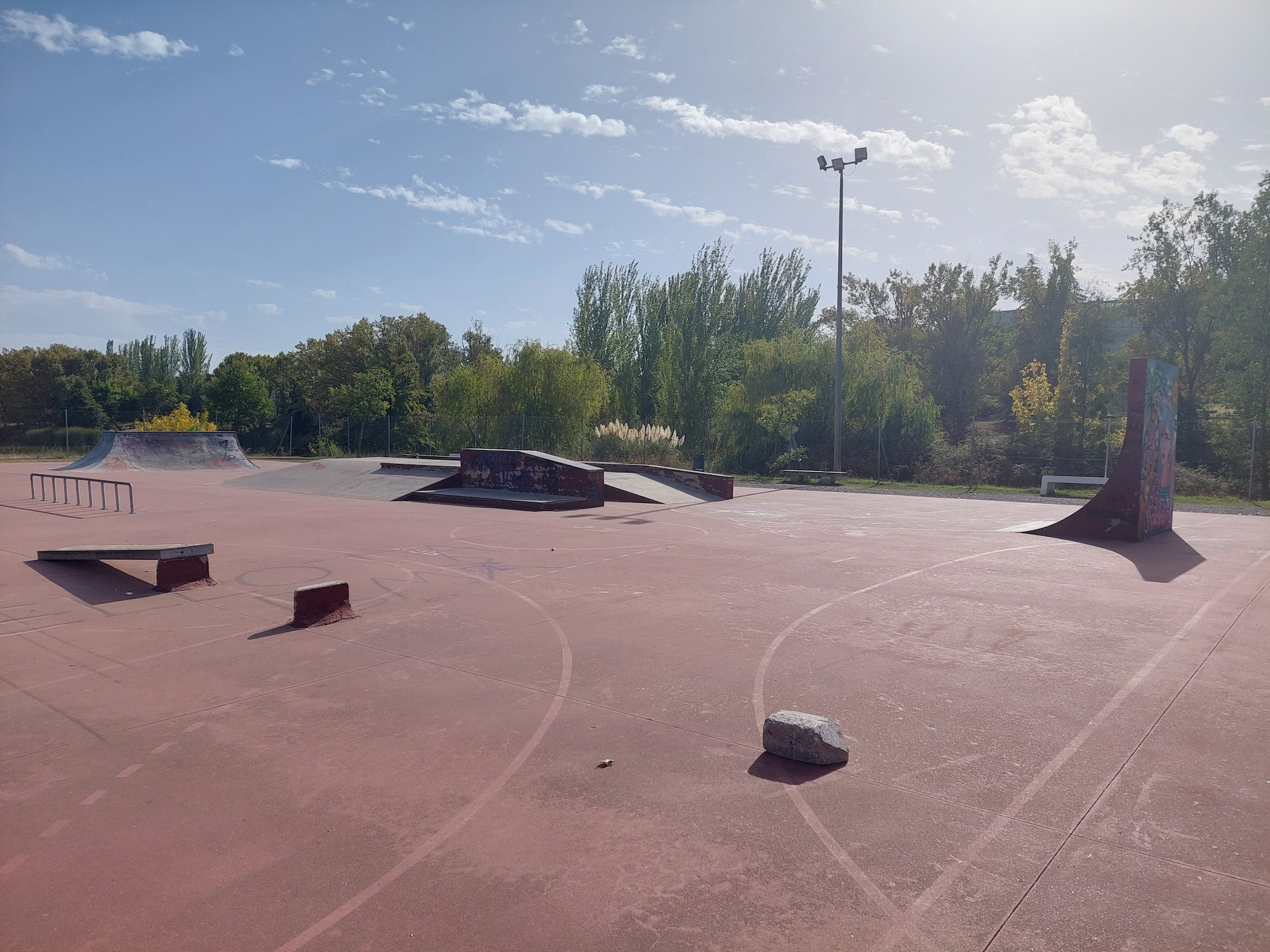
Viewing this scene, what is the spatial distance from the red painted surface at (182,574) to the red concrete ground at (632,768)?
507 millimetres

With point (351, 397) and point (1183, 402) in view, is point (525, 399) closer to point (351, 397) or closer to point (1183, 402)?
point (351, 397)

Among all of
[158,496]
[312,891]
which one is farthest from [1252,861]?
[158,496]

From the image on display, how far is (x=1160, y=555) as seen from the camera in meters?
11.1

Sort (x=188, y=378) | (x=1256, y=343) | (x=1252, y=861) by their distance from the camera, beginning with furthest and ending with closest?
(x=188, y=378) < (x=1256, y=343) < (x=1252, y=861)

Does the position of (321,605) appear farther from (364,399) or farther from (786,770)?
(364,399)

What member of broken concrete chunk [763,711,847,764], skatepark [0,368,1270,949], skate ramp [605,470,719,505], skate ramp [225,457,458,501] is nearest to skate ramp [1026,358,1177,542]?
skatepark [0,368,1270,949]

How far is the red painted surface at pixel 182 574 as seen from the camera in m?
8.38

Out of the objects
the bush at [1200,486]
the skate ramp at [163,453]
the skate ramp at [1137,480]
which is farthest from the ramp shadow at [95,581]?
the bush at [1200,486]

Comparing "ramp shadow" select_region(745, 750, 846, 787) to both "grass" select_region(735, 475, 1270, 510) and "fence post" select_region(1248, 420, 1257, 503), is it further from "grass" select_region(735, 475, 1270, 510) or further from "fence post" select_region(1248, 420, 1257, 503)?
"fence post" select_region(1248, 420, 1257, 503)

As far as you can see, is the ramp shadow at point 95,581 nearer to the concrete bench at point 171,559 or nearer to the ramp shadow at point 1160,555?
the concrete bench at point 171,559

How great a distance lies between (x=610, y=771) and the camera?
4.05 m

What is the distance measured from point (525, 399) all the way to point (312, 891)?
32333 mm

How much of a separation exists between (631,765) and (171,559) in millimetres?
6452

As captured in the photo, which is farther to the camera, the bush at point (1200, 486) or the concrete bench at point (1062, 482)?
the bush at point (1200, 486)
